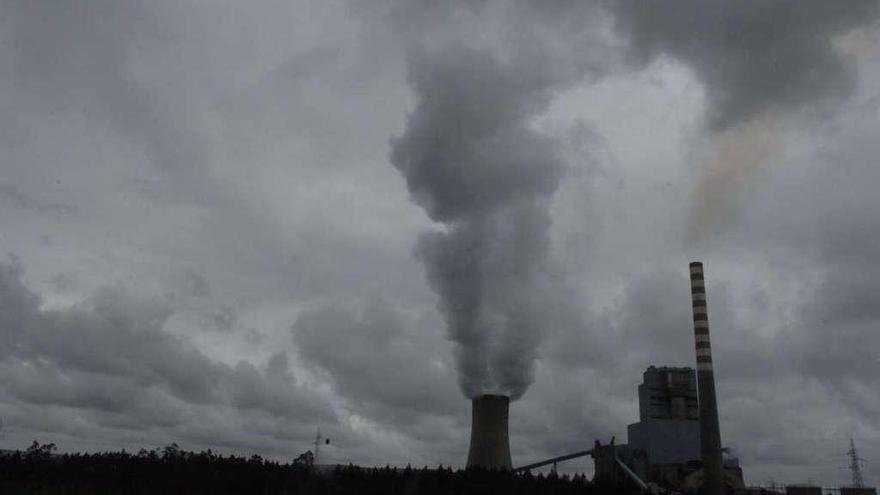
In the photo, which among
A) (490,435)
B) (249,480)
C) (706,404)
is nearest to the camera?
(249,480)

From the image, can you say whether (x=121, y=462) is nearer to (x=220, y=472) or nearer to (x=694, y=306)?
(x=220, y=472)

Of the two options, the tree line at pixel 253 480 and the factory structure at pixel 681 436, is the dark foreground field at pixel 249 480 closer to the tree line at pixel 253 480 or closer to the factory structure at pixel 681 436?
the tree line at pixel 253 480

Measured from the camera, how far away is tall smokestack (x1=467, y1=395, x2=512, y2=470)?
33156mm

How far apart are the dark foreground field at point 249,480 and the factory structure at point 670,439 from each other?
94.4 inches

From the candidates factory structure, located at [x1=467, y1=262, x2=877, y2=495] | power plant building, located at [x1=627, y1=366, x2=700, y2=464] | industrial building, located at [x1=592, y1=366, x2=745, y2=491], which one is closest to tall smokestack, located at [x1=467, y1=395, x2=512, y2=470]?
factory structure, located at [x1=467, y1=262, x2=877, y2=495]

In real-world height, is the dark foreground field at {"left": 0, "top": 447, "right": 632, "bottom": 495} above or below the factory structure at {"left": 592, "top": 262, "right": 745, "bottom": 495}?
below

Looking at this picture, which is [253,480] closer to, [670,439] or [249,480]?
[249,480]

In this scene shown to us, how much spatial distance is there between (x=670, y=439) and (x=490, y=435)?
998cm

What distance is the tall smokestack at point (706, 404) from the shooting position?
1340 inches

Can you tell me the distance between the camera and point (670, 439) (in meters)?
37.7

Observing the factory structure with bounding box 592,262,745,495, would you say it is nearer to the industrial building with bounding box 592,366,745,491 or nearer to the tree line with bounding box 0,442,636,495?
the industrial building with bounding box 592,366,745,491

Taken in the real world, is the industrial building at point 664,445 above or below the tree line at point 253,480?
above

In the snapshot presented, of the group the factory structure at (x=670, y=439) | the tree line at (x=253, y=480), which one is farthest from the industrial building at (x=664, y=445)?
the tree line at (x=253, y=480)

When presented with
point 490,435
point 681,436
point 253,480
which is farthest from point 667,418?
point 253,480
